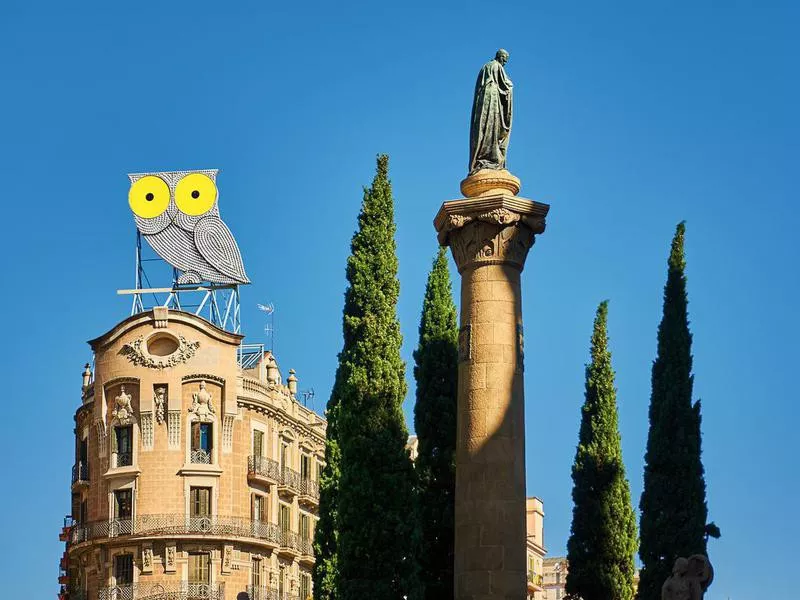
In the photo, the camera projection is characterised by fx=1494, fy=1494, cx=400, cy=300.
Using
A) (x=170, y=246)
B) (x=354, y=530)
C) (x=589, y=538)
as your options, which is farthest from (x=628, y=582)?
(x=170, y=246)

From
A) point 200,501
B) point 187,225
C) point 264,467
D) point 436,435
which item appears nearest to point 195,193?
point 187,225

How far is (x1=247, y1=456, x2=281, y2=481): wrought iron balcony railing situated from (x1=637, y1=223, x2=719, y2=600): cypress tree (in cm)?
2781

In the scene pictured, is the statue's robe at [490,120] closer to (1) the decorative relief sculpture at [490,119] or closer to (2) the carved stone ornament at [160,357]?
(1) the decorative relief sculpture at [490,119]

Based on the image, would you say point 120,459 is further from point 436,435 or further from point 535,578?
point 535,578

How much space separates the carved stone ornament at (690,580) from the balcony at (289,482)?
39610 millimetres

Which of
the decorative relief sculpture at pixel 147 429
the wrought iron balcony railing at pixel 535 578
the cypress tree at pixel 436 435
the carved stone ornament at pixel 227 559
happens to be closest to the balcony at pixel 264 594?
the carved stone ornament at pixel 227 559

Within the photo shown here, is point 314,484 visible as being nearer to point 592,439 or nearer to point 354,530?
point 592,439

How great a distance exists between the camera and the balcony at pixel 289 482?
63.1 metres

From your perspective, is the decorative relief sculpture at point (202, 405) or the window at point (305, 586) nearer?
the decorative relief sculpture at point (202, 405)

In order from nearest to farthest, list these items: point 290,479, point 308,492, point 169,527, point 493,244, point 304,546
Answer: point 493,244, point 169,527, point 290,479, point 304,546, point 308,492

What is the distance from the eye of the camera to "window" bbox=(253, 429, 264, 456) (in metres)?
61.8

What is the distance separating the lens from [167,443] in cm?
5934

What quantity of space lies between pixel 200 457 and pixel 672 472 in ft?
93.8

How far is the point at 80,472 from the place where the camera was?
62.2 metres
